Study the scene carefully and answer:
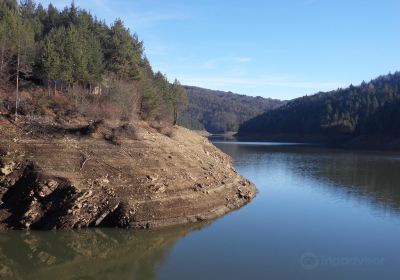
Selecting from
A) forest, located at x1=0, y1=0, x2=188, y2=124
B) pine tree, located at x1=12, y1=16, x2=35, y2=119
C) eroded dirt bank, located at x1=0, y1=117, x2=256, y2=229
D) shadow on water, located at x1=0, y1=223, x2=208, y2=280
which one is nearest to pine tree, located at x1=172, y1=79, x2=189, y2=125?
forest, located at x1=0, y1=0, x2=188, y2=124

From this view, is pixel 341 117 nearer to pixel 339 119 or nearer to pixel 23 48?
pixel 339 119

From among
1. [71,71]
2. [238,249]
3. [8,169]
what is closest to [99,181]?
[8,169]

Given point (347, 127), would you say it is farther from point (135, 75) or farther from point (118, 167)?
point (118, 167)

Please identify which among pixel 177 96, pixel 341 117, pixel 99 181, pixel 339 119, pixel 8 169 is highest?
pixel 177 96

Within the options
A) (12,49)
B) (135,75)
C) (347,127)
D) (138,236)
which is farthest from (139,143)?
(347,127)

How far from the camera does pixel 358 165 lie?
6650cm

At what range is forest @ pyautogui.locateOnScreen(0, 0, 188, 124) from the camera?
125 ft

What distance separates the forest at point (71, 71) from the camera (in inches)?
1499

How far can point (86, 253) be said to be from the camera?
21266 millimetres

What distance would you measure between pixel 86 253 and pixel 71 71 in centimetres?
2519

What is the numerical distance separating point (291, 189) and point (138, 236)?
2285 cm

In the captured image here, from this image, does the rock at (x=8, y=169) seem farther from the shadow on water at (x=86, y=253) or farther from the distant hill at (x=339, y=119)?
the distant hill at (x=339, y=119)

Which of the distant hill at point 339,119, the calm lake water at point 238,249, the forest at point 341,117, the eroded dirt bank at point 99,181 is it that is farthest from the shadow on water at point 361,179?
the forest at point 341,117

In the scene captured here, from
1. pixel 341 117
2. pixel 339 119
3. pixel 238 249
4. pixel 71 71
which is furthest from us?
pixel 341 117
